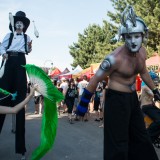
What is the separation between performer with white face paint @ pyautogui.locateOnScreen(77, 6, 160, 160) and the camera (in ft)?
12.9

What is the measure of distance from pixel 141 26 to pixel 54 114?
1.57 m

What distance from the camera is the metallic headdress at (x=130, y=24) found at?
3940 mm

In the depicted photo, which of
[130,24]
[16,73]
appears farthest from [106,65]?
[16,73]

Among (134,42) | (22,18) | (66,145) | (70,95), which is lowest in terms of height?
(66,145)

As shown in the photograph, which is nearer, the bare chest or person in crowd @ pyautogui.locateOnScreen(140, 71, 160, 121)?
the bare chest

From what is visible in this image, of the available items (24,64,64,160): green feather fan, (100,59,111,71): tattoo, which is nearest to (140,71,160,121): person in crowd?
(24,64,64,160): green feather fan

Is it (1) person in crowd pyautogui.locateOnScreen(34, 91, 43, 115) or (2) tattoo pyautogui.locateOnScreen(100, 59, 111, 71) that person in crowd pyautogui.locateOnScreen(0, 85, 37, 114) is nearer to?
(2) tattoo pyautogui.locateOnScreen(100, 59, 111, 71)

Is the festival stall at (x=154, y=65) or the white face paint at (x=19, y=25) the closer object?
the white face paint at (x=19, y=25)

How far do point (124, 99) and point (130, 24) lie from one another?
32.8 inches

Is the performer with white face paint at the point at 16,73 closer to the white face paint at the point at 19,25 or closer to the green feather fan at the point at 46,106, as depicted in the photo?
the white face paint at the point at 19,25

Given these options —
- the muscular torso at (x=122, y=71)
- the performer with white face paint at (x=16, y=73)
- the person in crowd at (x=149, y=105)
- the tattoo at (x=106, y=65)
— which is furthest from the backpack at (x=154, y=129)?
the tattoo at (x=106, y=65)

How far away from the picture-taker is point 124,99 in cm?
397

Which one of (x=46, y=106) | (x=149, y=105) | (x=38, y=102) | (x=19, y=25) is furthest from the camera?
(x=38, y=102)

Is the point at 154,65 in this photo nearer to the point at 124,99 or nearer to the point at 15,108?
the point at 124,99
